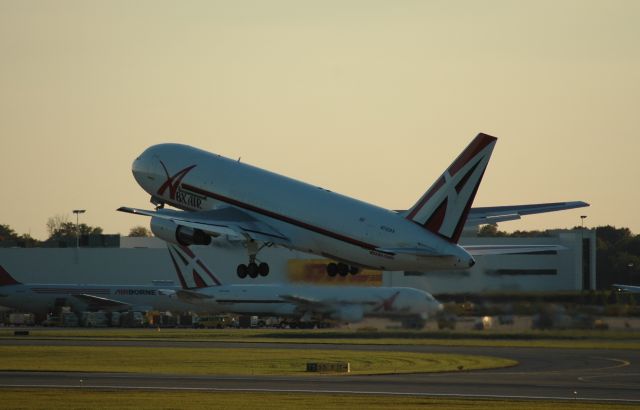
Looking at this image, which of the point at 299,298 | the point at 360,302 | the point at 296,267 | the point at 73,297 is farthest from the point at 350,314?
the point at 73,297

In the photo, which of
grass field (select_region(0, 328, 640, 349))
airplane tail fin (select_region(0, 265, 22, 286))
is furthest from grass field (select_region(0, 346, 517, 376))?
airplane tail fin (select_region(0, 265, 22, 286))

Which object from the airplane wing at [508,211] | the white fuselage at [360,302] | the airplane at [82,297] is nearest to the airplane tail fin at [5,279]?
the airplane at [82,297]

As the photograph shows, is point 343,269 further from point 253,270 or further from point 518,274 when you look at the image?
point 518,274

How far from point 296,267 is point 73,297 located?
64.9 meters

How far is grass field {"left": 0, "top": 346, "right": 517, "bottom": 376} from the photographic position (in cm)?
9369

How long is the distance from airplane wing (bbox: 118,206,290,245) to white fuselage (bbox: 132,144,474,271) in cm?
40

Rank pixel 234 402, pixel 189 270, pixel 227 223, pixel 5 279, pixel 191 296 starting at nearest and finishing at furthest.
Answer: pixel 234 402 → pixel 227 223 → pixel 189 270 → pixel 191 296 → pixel 5 279

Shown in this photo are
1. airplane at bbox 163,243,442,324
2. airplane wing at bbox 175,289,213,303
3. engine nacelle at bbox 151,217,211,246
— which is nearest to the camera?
engine nacelle at bbox 151,217,211,246

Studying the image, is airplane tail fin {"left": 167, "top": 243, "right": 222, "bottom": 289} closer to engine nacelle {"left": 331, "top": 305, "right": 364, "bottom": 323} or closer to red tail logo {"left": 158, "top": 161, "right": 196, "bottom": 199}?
engine nacelle {"left": 331, "top": 305, "right": 364, "bottom": 323}

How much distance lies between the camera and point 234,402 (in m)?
68.3

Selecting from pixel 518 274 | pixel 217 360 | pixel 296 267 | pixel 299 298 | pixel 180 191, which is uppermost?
pixel 180 191

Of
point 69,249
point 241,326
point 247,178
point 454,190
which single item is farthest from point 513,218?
point 69,249

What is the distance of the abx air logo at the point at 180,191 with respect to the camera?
72.5 m

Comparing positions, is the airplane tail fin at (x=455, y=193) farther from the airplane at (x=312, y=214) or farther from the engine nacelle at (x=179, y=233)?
the engine nacelle at (x=179, y=233)
